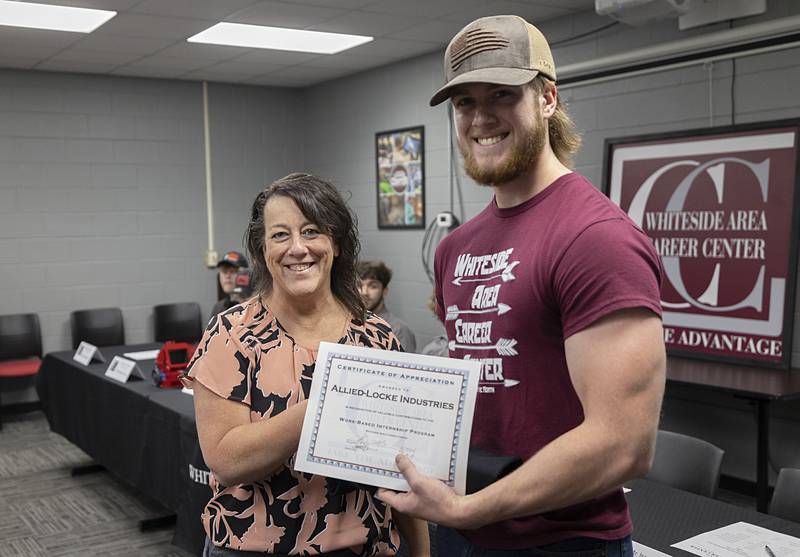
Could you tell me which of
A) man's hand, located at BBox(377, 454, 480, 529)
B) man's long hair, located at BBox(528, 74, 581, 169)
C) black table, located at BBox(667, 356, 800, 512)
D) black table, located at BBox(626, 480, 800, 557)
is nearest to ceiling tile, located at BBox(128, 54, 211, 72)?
black table, located at BBox(667, 356, 800, 512)

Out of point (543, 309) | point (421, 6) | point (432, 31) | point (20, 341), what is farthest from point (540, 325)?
point (20, 341)

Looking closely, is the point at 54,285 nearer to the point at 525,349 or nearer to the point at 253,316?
the point at 253,316

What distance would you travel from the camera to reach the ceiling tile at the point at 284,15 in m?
A: 4.79

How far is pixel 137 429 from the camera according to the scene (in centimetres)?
384

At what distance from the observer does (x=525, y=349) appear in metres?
1.20

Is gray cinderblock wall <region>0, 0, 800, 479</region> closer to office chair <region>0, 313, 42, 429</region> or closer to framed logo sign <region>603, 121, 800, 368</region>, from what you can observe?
office chair <region>0, 313, 42, 429</region>

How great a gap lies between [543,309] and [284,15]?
430 centimetres

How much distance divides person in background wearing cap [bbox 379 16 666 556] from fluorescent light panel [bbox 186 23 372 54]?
4386 millimetres

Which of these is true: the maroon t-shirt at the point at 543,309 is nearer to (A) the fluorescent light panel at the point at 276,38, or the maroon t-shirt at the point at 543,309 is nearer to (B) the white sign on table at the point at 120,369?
(B) the white sign on table at the point at 120,369

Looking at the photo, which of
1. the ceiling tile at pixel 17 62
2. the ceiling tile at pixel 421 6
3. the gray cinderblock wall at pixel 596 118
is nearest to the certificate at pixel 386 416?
the gray cinderblock wall at pixel 596 118

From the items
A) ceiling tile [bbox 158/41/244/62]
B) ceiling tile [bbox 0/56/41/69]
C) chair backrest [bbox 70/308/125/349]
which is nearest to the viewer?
ceiling tile [bbox 158/41/244/62]

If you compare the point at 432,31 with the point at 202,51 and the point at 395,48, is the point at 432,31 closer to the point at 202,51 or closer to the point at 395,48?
the point at 395,48

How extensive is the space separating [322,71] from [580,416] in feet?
20.3

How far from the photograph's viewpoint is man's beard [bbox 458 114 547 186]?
4.10 ft
